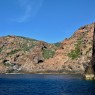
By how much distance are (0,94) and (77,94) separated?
80.5 feet

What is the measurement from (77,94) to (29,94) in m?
15.5

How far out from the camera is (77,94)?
295 feet

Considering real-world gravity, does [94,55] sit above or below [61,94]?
above

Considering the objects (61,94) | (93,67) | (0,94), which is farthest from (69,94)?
(93,67)

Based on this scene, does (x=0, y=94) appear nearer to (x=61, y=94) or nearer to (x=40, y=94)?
(x=40, y=94)

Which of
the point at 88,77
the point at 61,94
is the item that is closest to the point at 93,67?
the point at 88,77

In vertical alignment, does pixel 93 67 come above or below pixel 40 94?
above

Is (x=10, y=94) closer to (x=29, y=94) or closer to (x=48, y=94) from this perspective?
(x=29, y=94)

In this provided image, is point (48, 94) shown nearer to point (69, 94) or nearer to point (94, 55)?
point (69, 94)

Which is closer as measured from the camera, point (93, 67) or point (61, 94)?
point (61, 94)

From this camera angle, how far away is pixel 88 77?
563 feet

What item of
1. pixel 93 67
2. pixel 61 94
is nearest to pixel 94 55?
pixel 93 67

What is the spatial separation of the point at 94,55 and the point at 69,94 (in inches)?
3321

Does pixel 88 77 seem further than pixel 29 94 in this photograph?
Yes
